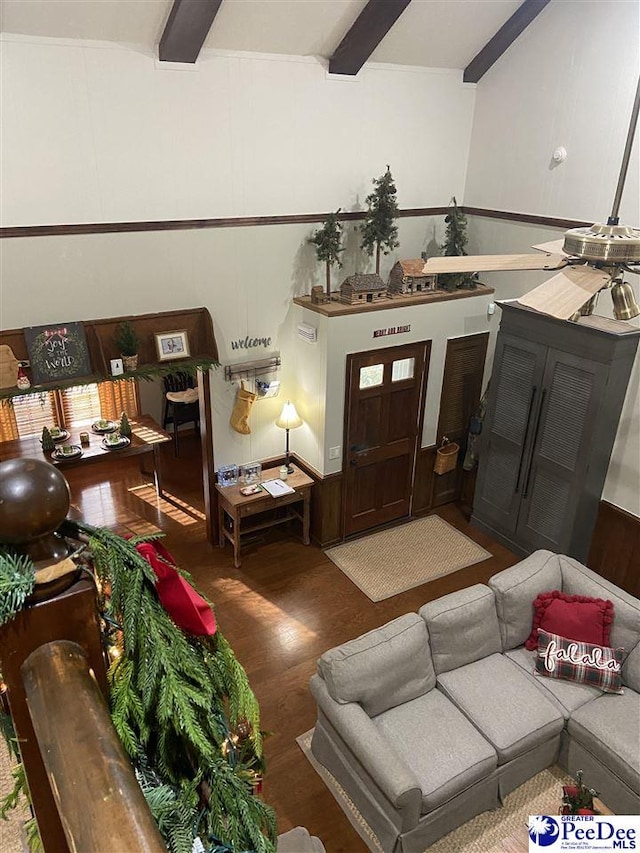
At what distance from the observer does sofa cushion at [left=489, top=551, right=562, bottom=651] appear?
403cm

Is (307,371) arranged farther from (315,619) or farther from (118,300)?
(315,619)

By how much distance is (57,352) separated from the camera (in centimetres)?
445

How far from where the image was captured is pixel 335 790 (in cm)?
363

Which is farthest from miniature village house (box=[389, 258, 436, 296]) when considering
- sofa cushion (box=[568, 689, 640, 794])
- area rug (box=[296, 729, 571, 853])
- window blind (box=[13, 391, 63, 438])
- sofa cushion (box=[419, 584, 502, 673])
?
window blind (box=[13, 391, 63, 438])

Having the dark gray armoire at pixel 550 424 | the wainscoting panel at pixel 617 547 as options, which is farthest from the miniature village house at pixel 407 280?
the wainscoting panel at pixel 617 547

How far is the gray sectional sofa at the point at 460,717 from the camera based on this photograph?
3227 mm

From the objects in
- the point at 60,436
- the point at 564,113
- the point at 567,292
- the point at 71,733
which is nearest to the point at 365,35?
the point at 564,113

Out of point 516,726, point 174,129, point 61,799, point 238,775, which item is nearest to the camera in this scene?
point 61,799

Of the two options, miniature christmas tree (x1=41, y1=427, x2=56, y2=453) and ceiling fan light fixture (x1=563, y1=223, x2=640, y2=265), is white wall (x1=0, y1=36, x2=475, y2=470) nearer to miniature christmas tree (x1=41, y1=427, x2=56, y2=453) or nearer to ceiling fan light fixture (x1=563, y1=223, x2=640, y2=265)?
miniature christmas tree (x1=41, y1=427, x2=56, y2=453)

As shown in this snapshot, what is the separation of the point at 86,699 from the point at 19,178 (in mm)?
4201

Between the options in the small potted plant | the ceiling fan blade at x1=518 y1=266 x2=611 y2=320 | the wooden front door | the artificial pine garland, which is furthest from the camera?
the wooden front door

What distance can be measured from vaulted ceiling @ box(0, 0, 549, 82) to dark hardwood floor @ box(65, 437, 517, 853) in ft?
12.9

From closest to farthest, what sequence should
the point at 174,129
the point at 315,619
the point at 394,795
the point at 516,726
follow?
the point at 394,795 < the point at 516,726 < the point at 174,129 < the point at 315,619

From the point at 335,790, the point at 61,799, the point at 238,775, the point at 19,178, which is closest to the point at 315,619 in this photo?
the point at 335,790
